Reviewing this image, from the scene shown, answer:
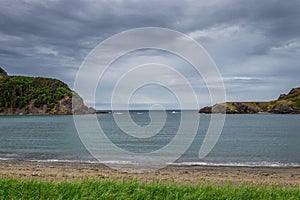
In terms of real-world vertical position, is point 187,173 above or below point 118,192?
below

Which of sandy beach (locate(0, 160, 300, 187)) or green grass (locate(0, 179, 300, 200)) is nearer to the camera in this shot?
green grass (locate(0, 179, 300, 200))

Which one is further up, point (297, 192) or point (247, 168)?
point (297, 192)

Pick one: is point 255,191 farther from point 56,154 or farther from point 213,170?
point 56,154

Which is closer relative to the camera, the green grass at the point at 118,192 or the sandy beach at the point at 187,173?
the green grass at the point at 118,192

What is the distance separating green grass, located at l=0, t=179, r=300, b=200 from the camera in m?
8.63

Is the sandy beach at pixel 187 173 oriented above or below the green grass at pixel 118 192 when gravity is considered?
below

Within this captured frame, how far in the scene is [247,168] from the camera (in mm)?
25281

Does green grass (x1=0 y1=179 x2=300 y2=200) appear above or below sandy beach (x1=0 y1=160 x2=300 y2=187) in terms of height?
above

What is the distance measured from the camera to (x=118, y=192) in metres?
8.95

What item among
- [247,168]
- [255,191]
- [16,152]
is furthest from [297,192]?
[16,152]

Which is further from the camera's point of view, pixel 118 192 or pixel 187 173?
pixel 187 173

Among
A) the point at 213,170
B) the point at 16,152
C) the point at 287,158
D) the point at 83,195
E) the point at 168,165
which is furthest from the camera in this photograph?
the point at 16,152

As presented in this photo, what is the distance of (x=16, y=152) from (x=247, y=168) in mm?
22893

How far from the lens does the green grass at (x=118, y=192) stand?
28.3ft
